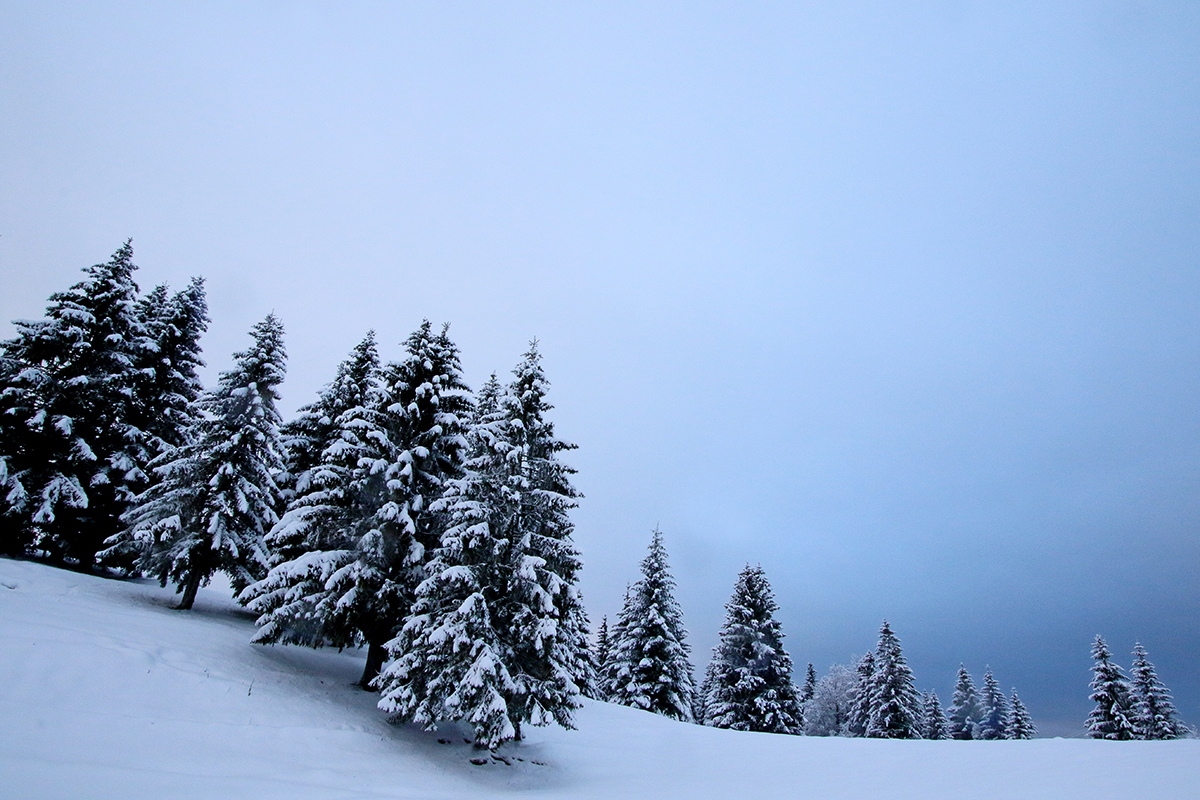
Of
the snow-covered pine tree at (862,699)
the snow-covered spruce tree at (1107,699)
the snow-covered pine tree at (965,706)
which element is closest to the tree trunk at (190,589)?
the snow-covered pine tree at (862,699)

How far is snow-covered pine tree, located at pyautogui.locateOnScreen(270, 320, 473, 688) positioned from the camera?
53.4ft

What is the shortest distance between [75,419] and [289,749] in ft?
62.2

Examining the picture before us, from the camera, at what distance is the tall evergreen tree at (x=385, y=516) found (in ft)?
53.3

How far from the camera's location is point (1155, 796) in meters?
7.92

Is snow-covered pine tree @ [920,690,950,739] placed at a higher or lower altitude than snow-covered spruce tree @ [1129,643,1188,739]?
lower

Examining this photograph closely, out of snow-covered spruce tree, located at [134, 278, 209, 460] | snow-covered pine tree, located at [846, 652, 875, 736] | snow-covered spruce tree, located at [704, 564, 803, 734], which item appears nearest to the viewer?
snow-covered spruce tree, located at [134, 278, 209, 460]

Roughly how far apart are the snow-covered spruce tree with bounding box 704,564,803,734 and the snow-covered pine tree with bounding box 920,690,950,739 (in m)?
25.3

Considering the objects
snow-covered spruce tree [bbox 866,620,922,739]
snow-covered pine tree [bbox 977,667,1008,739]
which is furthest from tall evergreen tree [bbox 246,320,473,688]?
snow-covered pine tree [bbox 977,667,1008,739]

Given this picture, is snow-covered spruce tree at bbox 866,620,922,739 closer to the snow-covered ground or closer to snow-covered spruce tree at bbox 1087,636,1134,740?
snow-covered spruce tree at bbox 1087,636,1134,740

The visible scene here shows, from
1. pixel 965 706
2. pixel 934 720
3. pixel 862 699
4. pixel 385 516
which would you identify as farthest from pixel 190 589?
pixel 934 720

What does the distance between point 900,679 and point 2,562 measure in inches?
1834

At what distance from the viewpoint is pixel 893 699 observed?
37188 millimetres

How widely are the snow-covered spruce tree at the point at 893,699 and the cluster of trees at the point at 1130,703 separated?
A: 1213cm

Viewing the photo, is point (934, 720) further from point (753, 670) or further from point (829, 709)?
point (753, 670)
